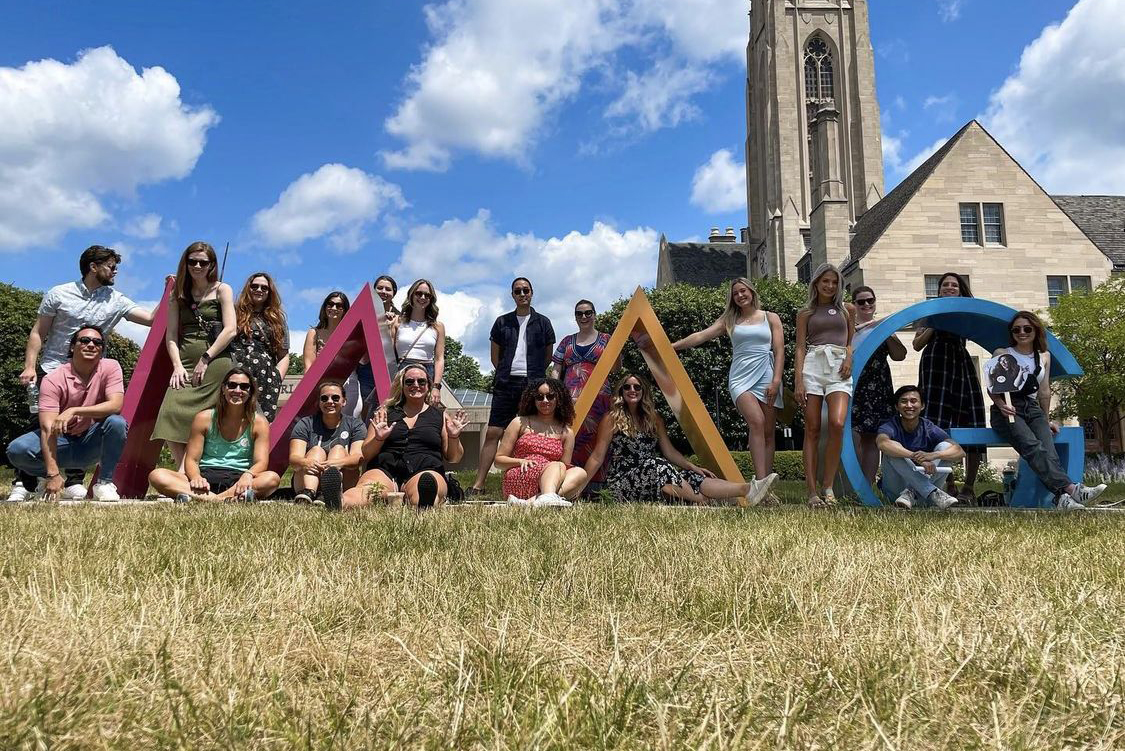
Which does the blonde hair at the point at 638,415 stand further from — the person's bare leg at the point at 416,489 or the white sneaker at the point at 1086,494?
the white sneaker at the point at 1086,494

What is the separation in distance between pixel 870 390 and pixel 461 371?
8365 cm

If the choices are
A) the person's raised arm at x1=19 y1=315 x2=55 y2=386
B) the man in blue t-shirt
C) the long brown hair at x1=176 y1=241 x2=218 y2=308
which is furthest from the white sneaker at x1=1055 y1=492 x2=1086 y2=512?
the person's raised arm at x1=19 y1=315 x2=55 y2=386

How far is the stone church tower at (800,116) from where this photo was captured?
56.2m

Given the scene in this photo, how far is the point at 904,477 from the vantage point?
7.54m

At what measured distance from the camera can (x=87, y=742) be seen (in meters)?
1.24

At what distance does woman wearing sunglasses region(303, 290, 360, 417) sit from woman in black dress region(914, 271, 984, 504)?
6425mm

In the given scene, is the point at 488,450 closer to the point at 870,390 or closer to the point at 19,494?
the point at 870,390

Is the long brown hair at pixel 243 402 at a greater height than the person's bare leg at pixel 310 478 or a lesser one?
greater

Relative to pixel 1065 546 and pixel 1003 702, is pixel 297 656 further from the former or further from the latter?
pixel 1065 546

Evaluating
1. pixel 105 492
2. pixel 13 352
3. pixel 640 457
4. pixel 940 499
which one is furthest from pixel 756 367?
pixel 13 352

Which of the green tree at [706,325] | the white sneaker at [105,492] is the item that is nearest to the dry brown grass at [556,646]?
the white sneaker at [105,492]

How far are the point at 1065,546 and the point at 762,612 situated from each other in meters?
2.46

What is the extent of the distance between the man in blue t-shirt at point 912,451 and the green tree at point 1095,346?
23471 millimetres

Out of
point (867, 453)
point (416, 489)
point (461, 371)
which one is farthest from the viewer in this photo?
point (461, 371)
